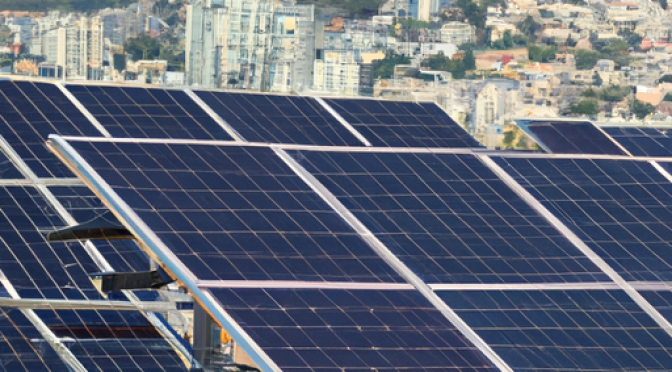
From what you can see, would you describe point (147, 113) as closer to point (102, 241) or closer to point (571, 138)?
point (102, 241)

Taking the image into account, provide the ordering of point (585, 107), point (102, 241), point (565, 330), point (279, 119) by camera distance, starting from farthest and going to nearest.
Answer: point (585, 107), point (279, 119), point (102, 241), point (565, 330)

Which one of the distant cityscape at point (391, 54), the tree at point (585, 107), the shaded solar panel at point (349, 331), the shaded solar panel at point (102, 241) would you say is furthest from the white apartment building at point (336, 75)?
the shaded solar panel at point (349, 331)

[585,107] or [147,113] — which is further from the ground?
[147,113]

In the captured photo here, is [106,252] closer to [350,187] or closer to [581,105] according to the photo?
[350,187]

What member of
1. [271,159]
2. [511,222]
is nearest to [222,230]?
[271,159]

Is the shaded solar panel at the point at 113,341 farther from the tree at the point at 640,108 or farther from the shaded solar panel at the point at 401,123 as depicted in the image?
the tree at the point at 640,108

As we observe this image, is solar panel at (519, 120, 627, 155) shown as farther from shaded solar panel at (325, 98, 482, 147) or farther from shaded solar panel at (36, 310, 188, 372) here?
shaded solar panel at (36, 310, 188, 372)

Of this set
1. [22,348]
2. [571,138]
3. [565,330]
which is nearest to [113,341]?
[22,348]
